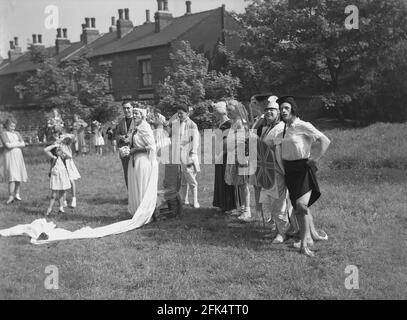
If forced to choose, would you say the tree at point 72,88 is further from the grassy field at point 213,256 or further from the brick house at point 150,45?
the grassy field at point 213,256

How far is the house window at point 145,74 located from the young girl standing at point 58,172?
1234cm

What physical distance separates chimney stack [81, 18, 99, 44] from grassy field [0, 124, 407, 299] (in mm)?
20114

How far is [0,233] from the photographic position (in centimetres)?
838

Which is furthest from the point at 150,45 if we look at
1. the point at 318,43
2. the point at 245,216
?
the point at 245,216

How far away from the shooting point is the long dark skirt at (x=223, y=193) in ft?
30.3

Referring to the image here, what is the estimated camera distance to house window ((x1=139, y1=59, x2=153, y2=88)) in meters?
22.3

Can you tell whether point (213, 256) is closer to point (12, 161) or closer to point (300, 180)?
point (300, 180)

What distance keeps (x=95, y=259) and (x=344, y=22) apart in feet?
66.8

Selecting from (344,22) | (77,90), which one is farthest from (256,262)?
(344,22)

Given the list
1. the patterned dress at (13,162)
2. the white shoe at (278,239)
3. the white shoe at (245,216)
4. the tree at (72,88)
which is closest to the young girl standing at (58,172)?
the patterned dress at (13,162)

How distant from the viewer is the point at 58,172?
9.91 m

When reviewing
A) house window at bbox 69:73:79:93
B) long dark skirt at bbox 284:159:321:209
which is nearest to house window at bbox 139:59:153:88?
house window at bbox 69:73:79:93

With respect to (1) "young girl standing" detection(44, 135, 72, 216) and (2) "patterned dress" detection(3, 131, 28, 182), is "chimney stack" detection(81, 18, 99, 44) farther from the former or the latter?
(1) "young girl standing" detection(44, 135, 72, 216)

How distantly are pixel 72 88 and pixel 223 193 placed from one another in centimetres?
1525
